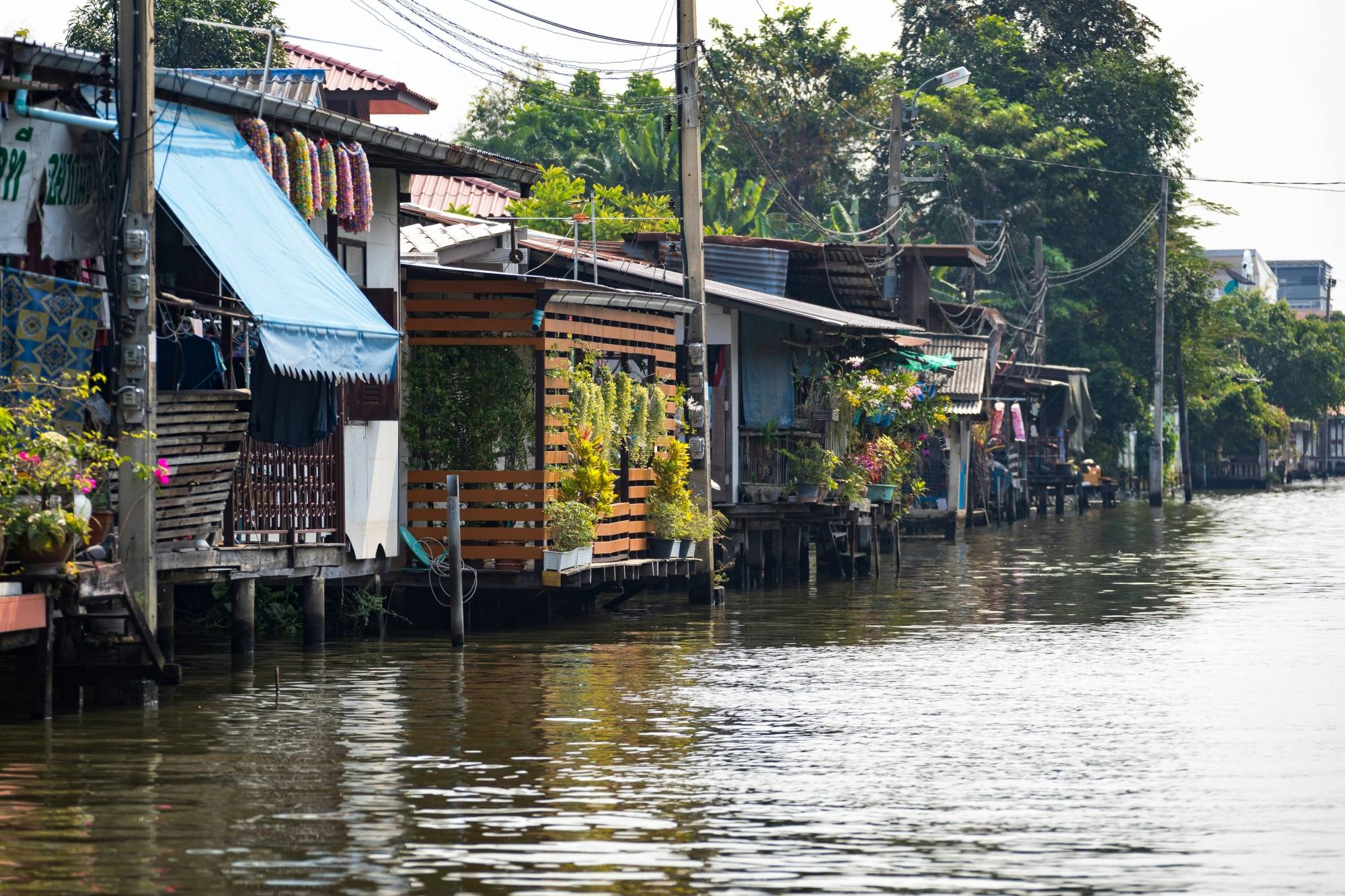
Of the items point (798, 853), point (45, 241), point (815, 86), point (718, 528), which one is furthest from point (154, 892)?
point (815, 86)

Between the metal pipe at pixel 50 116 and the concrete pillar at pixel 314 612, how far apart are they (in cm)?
561

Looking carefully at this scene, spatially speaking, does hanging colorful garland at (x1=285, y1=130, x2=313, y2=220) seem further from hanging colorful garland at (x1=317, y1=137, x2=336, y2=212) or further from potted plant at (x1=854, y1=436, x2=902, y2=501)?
potted plant at (x1=854, y1=436, x2=902, y2=501)

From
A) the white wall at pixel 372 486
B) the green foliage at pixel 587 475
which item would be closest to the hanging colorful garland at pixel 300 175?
the white wall at pixel 372 486

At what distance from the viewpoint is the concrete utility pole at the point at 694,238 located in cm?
2469


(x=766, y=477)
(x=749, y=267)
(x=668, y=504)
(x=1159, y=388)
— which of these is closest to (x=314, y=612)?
(x=668, y=504)

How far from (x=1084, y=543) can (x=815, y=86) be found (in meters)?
30.7

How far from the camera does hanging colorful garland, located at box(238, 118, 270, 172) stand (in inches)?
696

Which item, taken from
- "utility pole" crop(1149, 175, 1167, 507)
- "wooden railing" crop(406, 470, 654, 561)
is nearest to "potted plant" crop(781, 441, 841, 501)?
"wooden railing" crop(406, 470, 654, 561)

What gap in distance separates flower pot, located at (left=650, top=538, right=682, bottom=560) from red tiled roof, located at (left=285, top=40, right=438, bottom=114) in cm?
811

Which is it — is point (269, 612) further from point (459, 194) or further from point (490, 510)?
point (459, 194)

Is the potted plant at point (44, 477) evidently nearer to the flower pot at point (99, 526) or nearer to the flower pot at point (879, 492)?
the flower pot at point (99, 526)

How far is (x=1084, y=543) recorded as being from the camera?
42469 mm

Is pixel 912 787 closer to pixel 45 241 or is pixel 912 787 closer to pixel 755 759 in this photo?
pixel 755 759

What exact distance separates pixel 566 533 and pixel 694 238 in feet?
17.2
